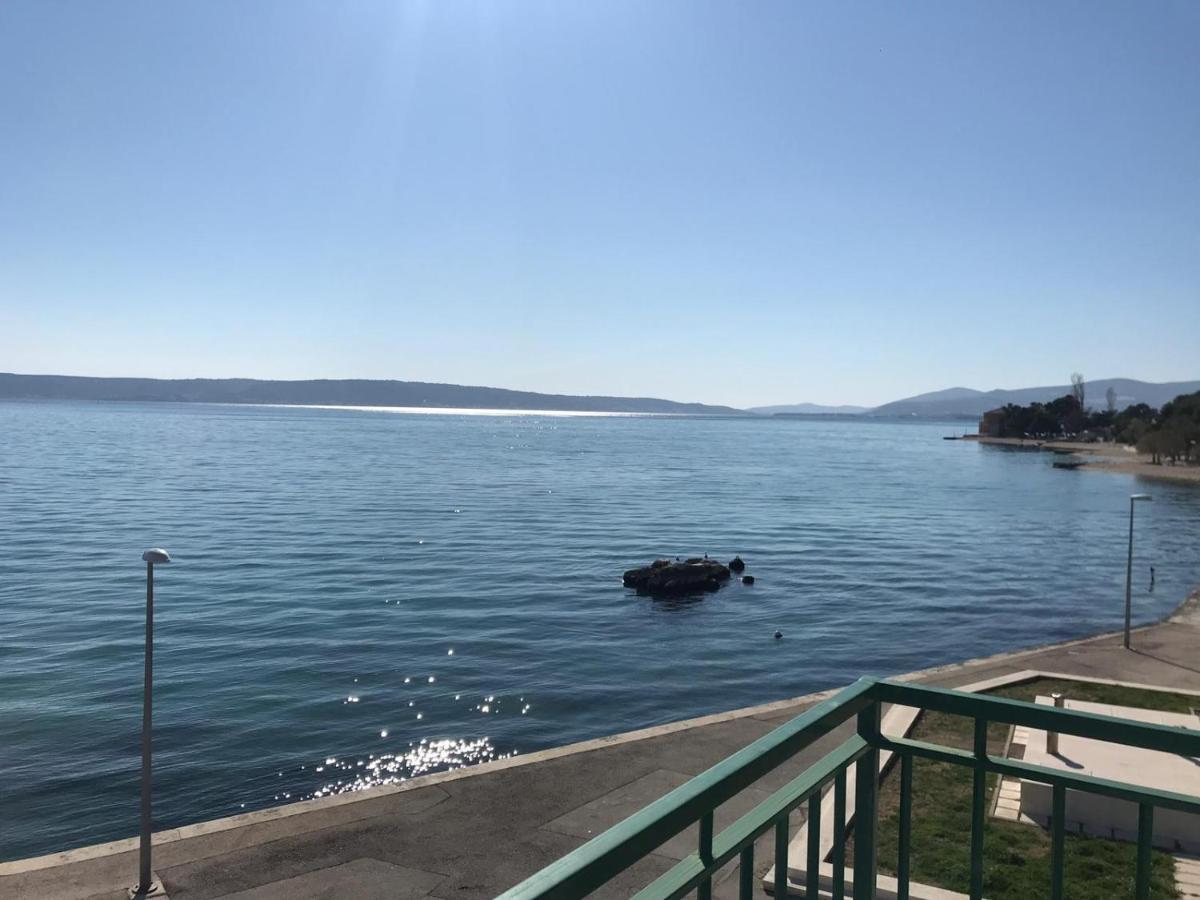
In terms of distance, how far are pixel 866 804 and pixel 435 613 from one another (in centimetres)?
2978

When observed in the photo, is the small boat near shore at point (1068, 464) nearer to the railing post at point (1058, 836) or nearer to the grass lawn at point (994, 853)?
the grass lawn at point (994, 853)

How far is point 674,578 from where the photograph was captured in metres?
38.6

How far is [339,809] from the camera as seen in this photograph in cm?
1219

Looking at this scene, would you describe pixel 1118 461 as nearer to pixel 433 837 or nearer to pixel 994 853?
pixel 994 853

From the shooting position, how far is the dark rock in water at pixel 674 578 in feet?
125

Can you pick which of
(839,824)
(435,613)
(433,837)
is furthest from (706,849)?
(435,613)

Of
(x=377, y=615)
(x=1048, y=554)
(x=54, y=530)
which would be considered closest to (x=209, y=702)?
(x=377, y=615)

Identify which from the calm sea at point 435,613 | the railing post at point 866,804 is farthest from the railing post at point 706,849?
the calm sea at point 435,613

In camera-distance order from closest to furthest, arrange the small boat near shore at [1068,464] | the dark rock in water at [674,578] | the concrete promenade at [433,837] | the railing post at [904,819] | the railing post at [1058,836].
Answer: the railing post at [1058,836], the railing post at [904,819], the concrete promenade at [433,837], the dark rock in water at [674,578], the small boat near shore at [1068,464]


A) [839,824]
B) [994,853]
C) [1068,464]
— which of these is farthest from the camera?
[1068,464]

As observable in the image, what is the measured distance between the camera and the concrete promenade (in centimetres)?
1013

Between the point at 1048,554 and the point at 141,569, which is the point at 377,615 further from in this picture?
the point at 1048,554

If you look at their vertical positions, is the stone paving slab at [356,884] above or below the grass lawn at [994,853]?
below

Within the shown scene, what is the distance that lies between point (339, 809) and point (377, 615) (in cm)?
2044
